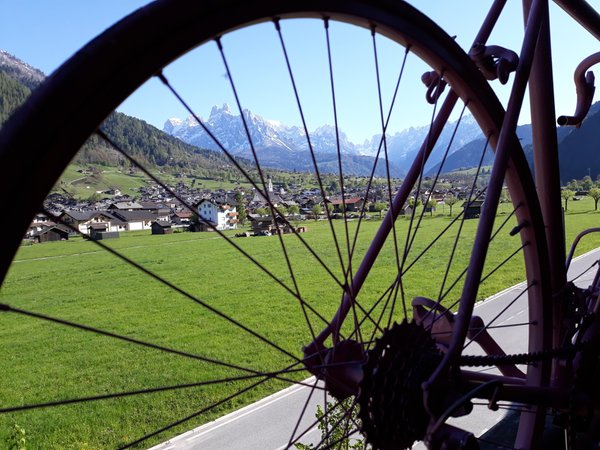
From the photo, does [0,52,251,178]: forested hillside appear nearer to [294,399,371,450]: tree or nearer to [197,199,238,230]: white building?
[197,199,238,230]: white building

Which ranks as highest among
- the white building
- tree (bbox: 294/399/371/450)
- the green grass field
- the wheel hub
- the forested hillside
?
the forested hillside

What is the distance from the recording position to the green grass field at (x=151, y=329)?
7238 mm

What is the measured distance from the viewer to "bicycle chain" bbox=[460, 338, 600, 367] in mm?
1640

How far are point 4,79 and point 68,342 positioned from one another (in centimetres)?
11093

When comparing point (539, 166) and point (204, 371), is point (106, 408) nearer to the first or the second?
A: point (204, 371)

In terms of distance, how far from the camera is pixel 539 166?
2.47 metres

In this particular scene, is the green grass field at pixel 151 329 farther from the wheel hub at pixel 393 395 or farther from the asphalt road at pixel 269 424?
the wheel hub at pixel 393 395

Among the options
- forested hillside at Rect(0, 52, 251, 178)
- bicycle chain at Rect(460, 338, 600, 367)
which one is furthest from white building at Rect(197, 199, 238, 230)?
bicycle chain at Rect(460, 338, 600, 367)

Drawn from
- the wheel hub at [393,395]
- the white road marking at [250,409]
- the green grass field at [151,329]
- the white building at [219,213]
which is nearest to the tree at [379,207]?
the white building at [219,213]

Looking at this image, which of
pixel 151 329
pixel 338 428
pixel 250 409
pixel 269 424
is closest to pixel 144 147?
pixel 151 329

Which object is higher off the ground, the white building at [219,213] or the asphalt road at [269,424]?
the white building at [219,213]

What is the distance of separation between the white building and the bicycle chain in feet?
161

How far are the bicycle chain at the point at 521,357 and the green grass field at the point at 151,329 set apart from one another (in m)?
4.15

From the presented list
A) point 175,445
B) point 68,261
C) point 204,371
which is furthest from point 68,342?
point 68,261
